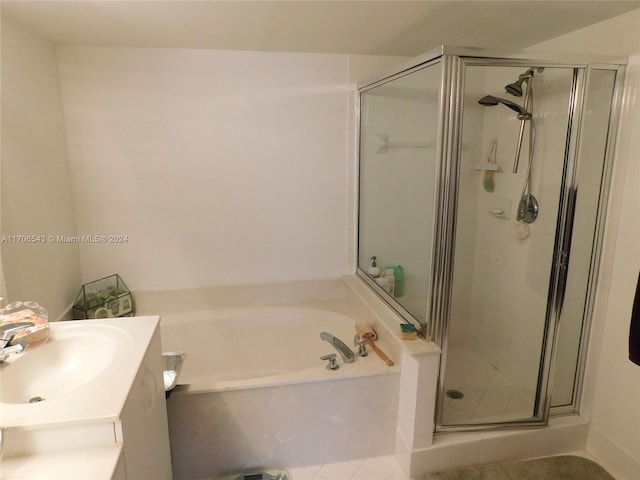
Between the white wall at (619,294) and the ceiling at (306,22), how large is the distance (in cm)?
11

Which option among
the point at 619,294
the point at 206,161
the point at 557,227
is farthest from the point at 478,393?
the point at 206,161

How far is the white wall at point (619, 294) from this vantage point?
1671 millimetres

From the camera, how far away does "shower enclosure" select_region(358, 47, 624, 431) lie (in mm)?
1716

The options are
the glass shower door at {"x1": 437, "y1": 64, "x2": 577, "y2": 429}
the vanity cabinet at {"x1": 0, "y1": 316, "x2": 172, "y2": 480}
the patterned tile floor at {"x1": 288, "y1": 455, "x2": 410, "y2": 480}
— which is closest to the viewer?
the vanity cabinet at {"x1": 0, "y1": 316, "x2": 172, "y2": 480}

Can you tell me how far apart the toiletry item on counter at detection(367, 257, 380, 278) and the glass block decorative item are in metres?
1.48

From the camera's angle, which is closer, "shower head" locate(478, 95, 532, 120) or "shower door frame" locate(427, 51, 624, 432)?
Result: "shower door frame" locate(427, 51, 624, 432)

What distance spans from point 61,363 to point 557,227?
2.05 metres

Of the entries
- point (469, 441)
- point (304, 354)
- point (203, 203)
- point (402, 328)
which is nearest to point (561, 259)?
point (402, 328)

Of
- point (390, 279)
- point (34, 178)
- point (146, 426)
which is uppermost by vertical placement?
point (34, 178)

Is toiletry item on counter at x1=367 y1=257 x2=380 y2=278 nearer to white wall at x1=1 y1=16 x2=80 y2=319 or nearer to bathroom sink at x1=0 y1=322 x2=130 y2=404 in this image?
bathroom sink at x1=0 y1=322 x2=130 y2=404

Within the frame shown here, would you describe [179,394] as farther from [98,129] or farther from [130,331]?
[98,129]

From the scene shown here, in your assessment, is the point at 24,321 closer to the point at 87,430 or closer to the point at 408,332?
the point at 87,430

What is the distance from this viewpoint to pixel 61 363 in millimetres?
1229

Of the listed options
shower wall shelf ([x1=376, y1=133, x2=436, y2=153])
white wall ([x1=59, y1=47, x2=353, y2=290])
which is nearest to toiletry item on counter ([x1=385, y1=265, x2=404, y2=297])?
white wall ([x1=59, y1=47, x2=353, y2=290])
